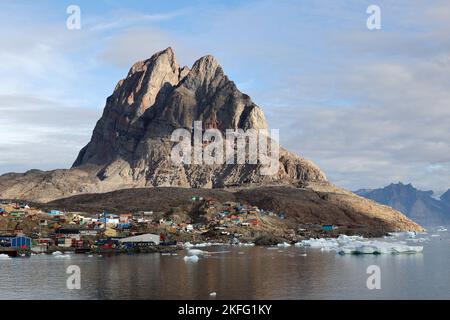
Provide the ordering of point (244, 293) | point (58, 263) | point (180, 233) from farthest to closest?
1. point (180, 233)
2. point (58, 263)
3. point (244, 293)

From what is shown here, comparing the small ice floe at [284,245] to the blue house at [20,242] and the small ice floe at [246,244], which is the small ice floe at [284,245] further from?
the blue house at [20,242]

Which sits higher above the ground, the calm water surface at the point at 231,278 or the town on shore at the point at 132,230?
the town on shore at the point at 132,230

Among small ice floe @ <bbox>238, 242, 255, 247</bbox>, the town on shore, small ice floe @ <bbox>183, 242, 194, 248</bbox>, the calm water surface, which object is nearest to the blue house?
the town on shore

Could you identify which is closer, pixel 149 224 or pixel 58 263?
pixel 58 263

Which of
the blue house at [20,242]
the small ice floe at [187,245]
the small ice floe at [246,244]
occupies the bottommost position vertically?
the small ice floe at [246,244]

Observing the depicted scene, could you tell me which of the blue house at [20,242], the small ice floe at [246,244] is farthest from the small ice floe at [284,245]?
the blue house at [20,242]
